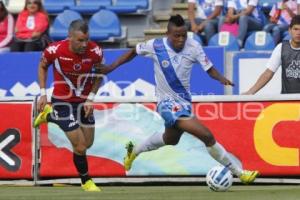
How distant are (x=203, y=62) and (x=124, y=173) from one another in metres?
1.99

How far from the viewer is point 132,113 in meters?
10.9

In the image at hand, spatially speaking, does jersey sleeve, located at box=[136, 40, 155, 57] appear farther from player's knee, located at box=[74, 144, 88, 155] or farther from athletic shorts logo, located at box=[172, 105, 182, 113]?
player's knee, located at box=[74, 144, 88, 155]

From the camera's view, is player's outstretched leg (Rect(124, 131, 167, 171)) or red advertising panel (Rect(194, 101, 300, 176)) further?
red advertising panel (Rect(194, 101, 300, 176))

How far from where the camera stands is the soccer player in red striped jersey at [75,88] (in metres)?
9.77

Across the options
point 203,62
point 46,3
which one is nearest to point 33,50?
point 46,3

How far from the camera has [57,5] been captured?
54.6ft

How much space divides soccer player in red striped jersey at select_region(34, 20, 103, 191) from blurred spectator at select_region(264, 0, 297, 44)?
17.9 feet

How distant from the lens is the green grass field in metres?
8.66

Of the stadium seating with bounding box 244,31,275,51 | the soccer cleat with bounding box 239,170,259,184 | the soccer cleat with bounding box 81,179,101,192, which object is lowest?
the soccer cleat with bounding box 81,179,101,192

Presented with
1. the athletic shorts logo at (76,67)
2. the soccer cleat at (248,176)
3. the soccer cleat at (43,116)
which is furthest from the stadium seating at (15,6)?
the soccer cleat at (248,176)

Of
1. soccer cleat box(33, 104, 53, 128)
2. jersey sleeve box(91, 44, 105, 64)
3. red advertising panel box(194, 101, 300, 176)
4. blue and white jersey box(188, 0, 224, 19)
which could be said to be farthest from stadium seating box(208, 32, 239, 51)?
soccer cleat box(33, 104, 53, 128)

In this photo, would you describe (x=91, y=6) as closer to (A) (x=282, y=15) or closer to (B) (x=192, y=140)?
(A) (x=282, y=15)

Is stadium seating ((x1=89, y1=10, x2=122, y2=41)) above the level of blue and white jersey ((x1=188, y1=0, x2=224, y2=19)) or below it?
below

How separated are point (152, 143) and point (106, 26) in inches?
239
